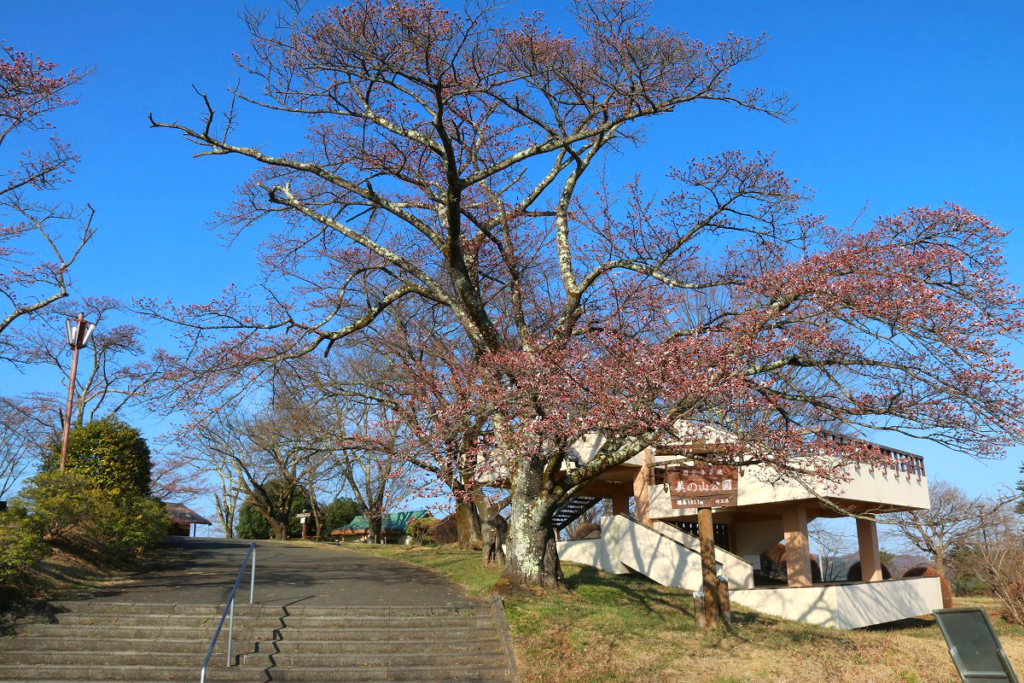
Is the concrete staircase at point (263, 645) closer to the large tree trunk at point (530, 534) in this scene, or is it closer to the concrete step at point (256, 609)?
the concrete step at point (256, 609)

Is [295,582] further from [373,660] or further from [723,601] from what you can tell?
[723,601]

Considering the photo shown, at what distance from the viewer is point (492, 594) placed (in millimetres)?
13234

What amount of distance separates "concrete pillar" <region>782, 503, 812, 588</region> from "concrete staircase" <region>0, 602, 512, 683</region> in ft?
38.2

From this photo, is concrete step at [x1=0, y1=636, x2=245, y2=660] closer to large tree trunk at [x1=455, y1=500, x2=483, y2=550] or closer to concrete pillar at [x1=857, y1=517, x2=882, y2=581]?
large tree trunk at [x1=455, y1=500, x2=483, y2=550]

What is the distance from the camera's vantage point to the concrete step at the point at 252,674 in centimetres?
977

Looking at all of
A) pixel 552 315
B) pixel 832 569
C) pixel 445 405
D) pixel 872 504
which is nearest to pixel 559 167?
pixel 552 315

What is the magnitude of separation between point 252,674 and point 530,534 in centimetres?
520

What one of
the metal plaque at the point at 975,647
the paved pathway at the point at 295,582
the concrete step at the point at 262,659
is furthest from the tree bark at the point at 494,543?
the metal plaque at the point at 975,647

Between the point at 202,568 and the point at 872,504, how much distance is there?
16911 millimetres

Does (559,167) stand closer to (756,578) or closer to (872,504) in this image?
(872,504)

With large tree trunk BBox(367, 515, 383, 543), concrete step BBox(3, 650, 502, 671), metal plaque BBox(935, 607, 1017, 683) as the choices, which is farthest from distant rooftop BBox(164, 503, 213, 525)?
metal plaque BBox(935, 607, 1017, 683)

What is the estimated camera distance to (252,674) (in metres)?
10.1

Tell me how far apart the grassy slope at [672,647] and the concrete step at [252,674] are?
2.84ft

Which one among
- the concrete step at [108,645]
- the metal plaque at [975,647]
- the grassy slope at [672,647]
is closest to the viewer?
the metal plaque at [975,647]
